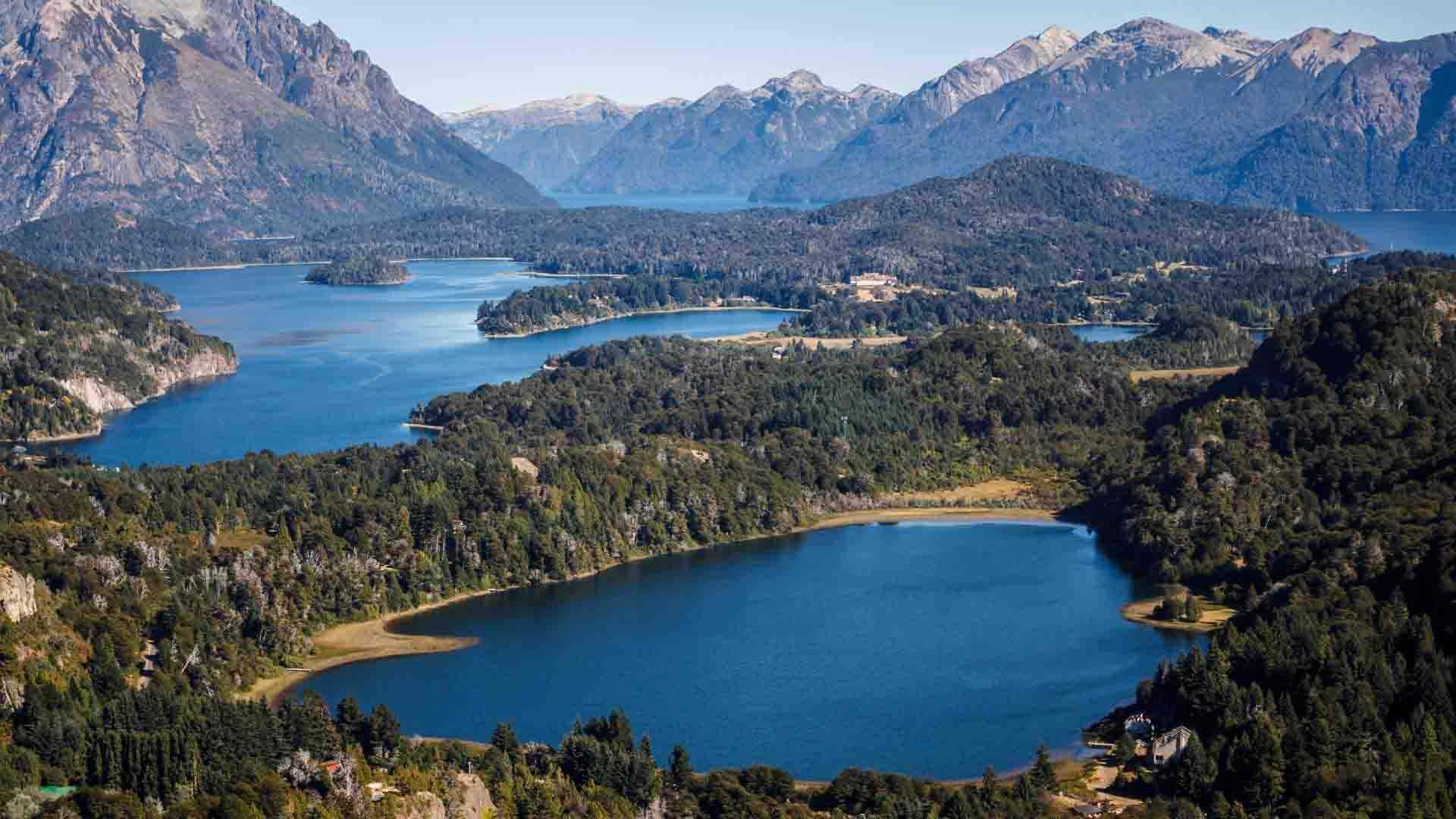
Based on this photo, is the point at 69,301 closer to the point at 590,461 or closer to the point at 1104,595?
the point at 590,461

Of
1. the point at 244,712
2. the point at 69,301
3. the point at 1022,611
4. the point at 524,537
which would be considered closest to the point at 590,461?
the point at 524,537

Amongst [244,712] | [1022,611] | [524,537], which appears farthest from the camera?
[524,537]

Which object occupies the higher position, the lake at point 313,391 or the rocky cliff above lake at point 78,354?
the rocky cliff above lake at point 78,354

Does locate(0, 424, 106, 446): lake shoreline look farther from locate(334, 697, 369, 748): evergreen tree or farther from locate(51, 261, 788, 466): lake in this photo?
locate(334, 697, 369, 748): evergreen tree

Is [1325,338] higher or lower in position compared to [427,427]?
higher

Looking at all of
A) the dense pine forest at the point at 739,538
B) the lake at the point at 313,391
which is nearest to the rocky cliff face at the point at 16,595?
the dense pine forest at the point at 739,538

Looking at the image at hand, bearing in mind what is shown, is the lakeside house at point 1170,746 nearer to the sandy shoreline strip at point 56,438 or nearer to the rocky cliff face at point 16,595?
the rocky cliff face at point 16,595
